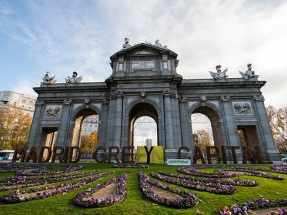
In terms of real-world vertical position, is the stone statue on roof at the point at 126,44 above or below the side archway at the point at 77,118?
above

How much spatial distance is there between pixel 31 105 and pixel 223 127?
3121 inches

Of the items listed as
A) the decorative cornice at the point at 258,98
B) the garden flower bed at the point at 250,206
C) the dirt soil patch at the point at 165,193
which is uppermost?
the decorative cornice at the point at 258,98

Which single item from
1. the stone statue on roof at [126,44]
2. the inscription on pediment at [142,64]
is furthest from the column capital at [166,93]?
the stone statue on roof at [126,44]

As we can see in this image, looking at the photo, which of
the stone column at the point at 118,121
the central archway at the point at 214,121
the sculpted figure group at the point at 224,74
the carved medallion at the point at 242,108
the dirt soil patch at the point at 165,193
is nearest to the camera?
the dirt soil patch at the point at 165,193

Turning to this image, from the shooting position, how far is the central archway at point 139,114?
22750mm

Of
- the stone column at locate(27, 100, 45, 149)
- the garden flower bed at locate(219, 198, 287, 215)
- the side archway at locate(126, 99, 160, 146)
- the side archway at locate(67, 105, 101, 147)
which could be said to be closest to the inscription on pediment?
the side archway at locate(126, 99, 160, 146)

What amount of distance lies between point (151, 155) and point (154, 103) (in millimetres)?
6429

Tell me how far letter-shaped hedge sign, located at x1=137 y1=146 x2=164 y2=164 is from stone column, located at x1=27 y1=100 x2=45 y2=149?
14.0 meters

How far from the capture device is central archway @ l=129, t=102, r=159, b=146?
896 inches

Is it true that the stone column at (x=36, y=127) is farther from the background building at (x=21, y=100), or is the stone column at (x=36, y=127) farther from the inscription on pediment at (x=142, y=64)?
the background building at (x=21, y=100)

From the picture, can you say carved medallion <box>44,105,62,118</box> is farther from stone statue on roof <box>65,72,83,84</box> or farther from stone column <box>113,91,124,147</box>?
stone column <box>113,91,124,147</box>

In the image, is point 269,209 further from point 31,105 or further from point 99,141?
point 31,105

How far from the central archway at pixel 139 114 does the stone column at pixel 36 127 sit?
480 inches

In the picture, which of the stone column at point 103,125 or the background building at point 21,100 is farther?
the background building at point 21,100
